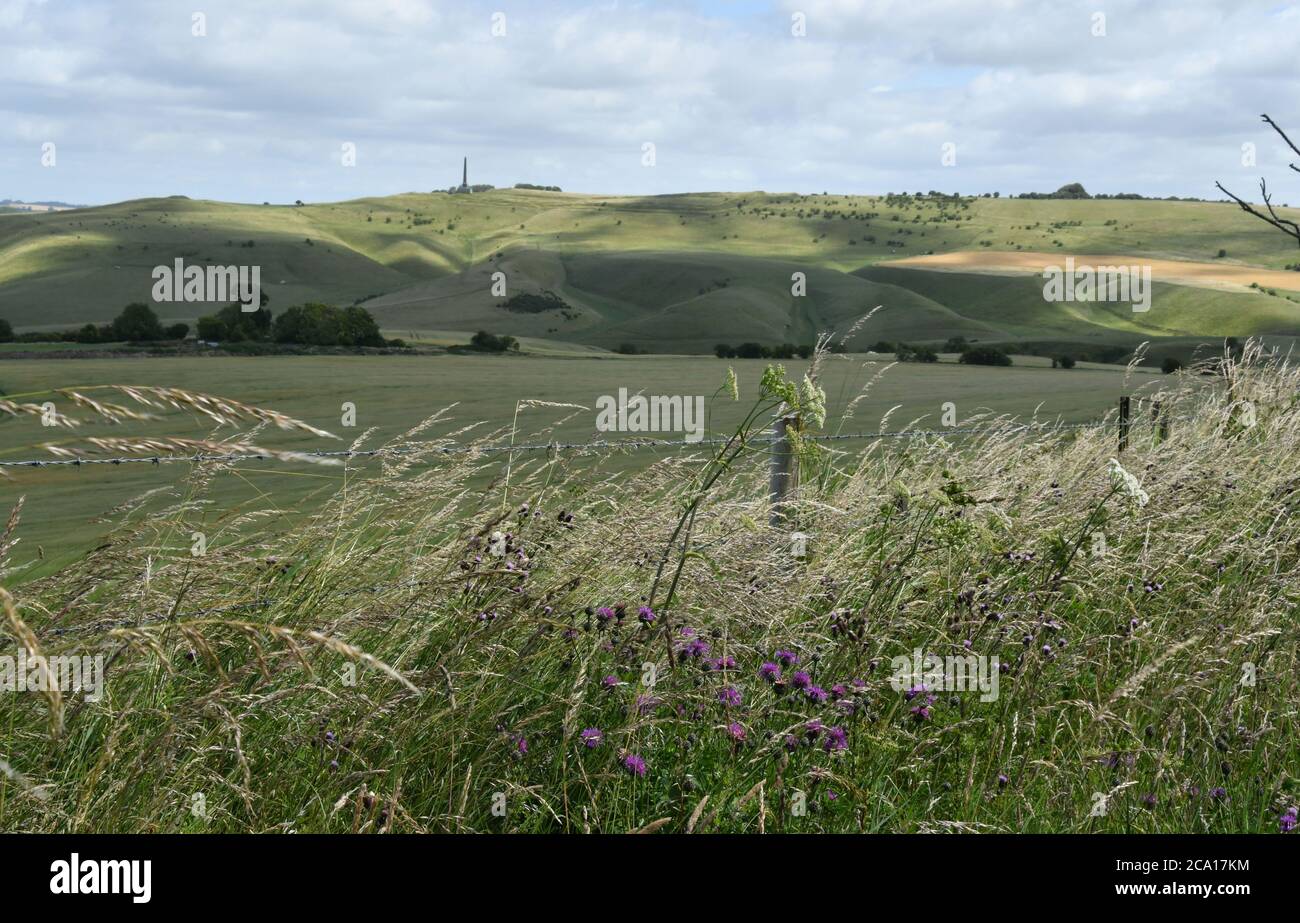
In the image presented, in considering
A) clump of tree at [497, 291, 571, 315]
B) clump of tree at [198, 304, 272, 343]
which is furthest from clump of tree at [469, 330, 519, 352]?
clump of tree at [497, 291, 571, 315]

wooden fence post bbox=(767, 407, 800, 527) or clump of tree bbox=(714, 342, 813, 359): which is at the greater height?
clump of tree bbox=(714, 342, 813, 359)

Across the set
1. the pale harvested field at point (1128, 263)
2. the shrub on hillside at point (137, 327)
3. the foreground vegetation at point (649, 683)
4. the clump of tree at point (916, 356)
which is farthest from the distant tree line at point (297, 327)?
the pale harvested field at point (1128, 263)

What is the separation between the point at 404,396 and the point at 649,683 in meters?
11.9

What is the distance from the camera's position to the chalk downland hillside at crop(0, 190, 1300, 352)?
2303 inches

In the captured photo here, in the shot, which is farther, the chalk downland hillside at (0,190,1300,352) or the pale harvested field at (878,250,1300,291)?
the pale harvested field at (878,250,1300,291)

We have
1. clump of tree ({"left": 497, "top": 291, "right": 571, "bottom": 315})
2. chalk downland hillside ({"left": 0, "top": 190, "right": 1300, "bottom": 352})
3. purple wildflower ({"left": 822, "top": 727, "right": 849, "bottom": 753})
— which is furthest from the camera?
chalk downland hillside ({"left": 0, "top": 190, "right": 1300, "bottom": 352})

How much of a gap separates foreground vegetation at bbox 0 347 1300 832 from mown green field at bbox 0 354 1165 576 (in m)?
2.62

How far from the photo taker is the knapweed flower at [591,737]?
288 cm

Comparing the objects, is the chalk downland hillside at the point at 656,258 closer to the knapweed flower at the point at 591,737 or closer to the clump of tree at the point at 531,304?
the clump of tree at the point at 531,304

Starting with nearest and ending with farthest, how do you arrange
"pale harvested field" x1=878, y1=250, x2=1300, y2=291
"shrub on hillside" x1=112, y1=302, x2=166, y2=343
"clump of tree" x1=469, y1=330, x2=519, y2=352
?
"shrub on hillside" x1=112, y1=302, x2=166, y2=343 < "clump of tree" x1=469, y1=330, x2=519, y2=352 < "pale harvested field" x1=878, y1=250, x2=1300, y2=291

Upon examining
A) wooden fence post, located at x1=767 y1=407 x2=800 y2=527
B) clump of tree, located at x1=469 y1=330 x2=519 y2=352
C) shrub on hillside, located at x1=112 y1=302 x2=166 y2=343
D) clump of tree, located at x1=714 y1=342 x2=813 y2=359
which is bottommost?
wooden fence post, located at x1=767 y1=407 x2=800 y2=527

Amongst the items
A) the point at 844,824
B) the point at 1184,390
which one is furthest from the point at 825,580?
the point at 1184,390

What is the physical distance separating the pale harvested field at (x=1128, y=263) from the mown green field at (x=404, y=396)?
5837 cm

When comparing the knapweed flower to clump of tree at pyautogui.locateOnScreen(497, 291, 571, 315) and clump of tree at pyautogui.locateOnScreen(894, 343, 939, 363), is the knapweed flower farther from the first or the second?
clump of tree at pyautogui.locateOnScreen(497, 291, 571, 315)
